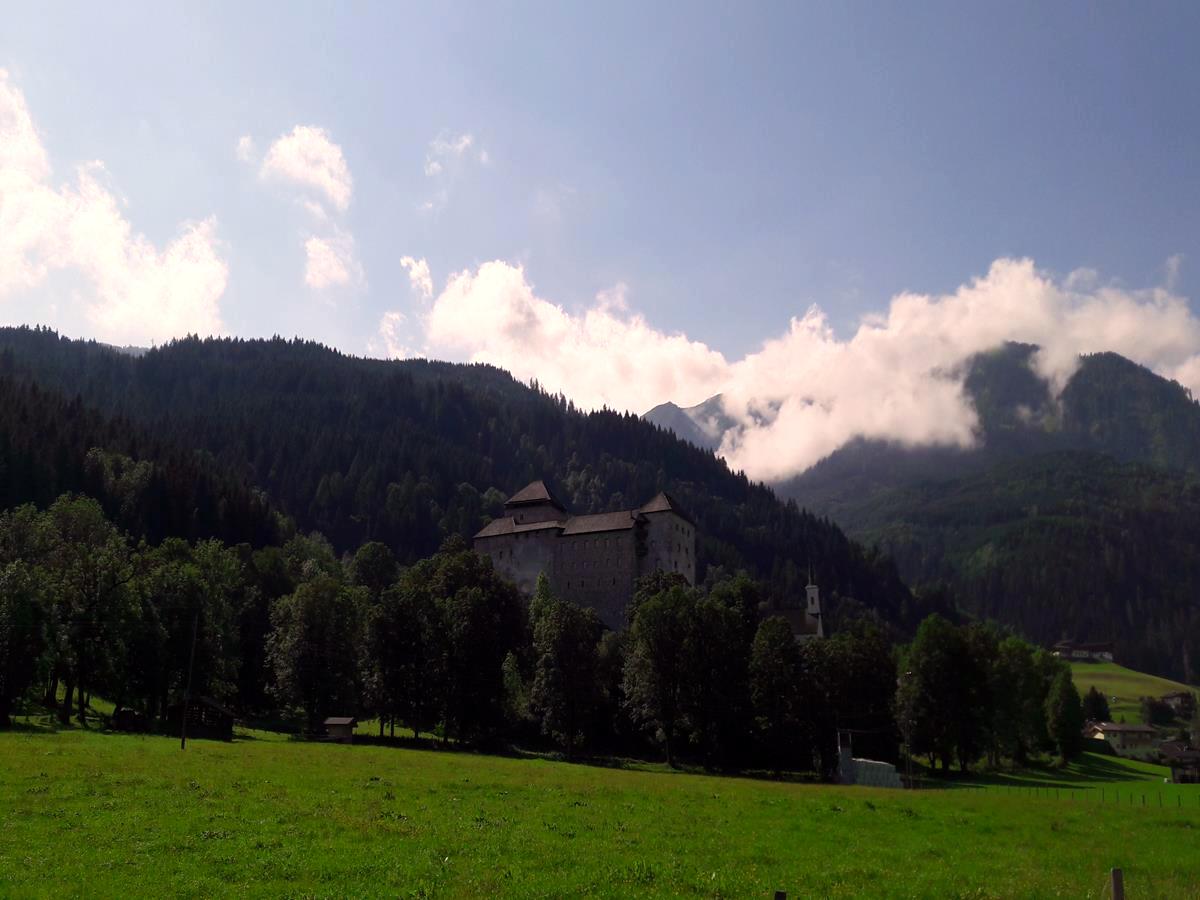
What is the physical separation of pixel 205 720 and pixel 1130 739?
14597cm

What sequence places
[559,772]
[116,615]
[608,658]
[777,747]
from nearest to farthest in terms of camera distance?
1. [559,772]
2. [116,615]
3. [777,747]
4. [608,658]

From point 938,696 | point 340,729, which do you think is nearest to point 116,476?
point 340,729

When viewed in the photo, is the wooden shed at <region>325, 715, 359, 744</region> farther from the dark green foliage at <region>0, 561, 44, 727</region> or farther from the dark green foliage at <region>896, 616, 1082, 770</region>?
the dark green foliage at <region>896, 616, 1082, 770</region>

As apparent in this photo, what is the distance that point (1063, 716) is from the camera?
10475cm

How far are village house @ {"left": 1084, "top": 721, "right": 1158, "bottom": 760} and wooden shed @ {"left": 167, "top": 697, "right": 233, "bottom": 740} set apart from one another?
139 metres

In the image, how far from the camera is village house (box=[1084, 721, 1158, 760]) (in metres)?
150

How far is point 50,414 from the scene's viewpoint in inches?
5256

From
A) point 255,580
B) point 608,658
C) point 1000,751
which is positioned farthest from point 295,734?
point 1000,751

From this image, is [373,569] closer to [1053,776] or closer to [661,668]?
[661,668]

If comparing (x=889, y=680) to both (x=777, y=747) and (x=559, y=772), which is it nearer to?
(x=777, y=747)

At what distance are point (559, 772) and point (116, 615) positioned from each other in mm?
36476

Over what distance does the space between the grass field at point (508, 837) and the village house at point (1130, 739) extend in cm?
12665

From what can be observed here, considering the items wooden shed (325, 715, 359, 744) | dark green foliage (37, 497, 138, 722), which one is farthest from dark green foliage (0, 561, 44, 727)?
wooden shed (325, 715, 359, 744)

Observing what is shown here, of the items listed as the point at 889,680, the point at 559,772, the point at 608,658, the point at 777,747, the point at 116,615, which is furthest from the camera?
the point at 608,658
